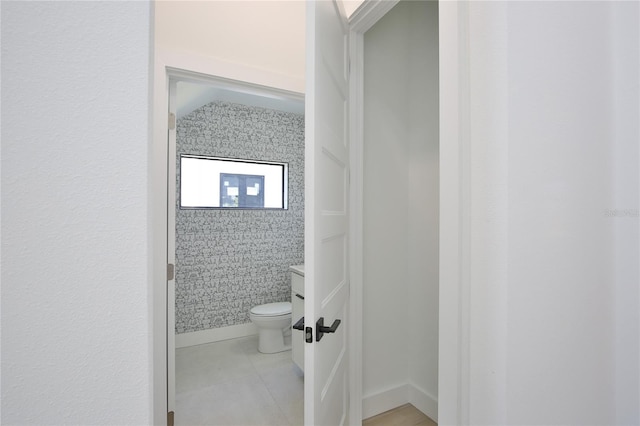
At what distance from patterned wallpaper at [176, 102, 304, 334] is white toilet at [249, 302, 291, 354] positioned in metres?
0.48

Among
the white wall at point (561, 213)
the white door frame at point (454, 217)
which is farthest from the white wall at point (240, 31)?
the white wall at point (561, 213)

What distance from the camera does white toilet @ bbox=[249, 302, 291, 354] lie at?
2666 mm

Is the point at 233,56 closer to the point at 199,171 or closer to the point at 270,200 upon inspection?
the point at 199,171

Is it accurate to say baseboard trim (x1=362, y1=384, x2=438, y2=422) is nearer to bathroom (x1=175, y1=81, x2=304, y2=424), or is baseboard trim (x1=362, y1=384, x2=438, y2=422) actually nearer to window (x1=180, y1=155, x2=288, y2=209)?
bathroom (x1=175, y1=81, x2=304, y2=424)

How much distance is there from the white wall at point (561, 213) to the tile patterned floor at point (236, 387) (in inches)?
60.1

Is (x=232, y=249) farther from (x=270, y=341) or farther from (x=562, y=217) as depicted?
(x=562, y=217)

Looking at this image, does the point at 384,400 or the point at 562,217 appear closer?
the point at 562,217

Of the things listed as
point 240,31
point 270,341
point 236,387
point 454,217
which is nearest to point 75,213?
point 454,217

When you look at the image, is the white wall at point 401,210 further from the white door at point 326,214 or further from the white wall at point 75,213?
the white wall at point 75,213

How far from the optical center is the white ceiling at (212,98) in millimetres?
2381

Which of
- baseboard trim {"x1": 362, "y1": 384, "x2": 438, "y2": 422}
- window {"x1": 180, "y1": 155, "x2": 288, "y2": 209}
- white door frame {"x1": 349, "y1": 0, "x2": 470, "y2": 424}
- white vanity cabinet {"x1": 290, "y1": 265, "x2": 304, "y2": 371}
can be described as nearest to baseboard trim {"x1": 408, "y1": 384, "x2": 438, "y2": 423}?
baseboard trim {"x1": 362, "y1": 384, "x2": 438, "y2": 422}

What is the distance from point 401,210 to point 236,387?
176 cm

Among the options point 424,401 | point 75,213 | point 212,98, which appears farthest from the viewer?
point 212,98

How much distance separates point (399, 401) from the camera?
190 centimetres
